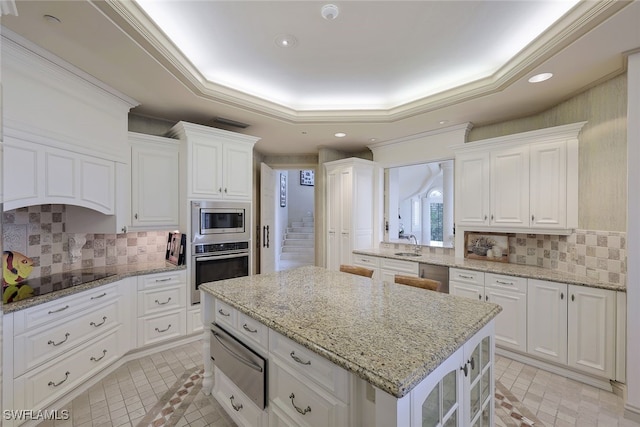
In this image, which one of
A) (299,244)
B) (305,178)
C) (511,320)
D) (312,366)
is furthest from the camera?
(305,178)

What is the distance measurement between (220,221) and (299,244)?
4.62 meters

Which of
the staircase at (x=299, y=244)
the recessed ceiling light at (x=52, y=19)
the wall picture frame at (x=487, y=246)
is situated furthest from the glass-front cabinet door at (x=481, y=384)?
the staircase at (x=299, y=244)

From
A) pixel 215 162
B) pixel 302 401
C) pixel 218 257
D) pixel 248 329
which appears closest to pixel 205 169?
pixel 215 162

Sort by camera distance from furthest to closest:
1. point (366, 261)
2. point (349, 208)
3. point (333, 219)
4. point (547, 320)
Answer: point (333, 219) < point (349, 208) < point (366, 261) < point (547, 320)

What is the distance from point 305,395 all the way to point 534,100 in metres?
3.27

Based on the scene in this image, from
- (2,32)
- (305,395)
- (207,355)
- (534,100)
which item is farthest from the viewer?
(534,100)

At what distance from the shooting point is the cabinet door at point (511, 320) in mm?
2637

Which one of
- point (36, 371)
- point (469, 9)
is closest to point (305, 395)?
point (36, 371)

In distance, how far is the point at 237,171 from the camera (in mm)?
3369

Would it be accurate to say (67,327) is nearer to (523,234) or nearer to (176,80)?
(176,80)

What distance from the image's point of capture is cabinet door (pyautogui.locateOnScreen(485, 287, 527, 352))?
2.64m

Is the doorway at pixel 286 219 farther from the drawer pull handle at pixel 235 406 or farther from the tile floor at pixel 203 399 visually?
the drawer pull handle at pixel 235 406

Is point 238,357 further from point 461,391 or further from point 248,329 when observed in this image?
point 461,391

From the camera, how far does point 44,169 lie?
205cm
